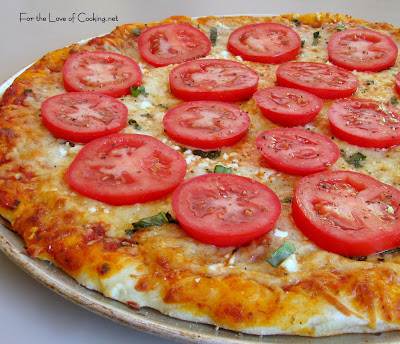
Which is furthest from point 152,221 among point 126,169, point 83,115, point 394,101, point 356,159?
point 394,101

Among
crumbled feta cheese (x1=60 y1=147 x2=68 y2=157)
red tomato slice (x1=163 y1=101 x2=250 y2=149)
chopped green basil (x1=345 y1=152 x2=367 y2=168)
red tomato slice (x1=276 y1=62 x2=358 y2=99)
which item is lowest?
crumbled feta cheese (x1=60 y1=147 x2=68 y2=157)

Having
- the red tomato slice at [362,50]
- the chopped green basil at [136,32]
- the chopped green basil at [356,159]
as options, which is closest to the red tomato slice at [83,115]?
the chopped green basil at [136,32]

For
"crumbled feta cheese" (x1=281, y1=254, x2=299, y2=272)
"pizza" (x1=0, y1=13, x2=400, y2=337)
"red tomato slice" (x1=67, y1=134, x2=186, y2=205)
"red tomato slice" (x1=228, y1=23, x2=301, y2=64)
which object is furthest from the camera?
"red tomato slice" (x1=228, y1=23, x2=301, y2=64)

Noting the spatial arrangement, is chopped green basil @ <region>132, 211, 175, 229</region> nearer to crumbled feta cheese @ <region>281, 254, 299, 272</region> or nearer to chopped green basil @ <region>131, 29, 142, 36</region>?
crumbled feta cheese @ <region>281, 254, 299, 272</region>

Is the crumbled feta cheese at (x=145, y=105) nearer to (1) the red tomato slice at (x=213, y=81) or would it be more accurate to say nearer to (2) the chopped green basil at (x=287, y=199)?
(1) the red tomato slice at (x=213, y=81)

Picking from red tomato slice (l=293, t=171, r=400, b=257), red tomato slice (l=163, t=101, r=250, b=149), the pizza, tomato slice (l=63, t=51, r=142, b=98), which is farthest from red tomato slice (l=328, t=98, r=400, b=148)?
tomato slice (l=63, t=51, r=142, b=98)
